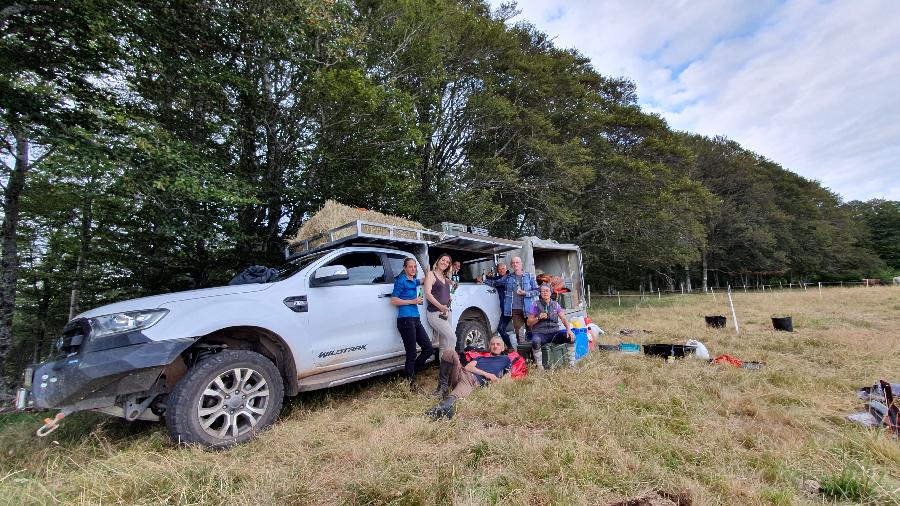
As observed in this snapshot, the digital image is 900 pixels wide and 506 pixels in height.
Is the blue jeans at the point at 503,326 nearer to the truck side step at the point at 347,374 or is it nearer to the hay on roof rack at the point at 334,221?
the hay on roof rack at the point at 334,221

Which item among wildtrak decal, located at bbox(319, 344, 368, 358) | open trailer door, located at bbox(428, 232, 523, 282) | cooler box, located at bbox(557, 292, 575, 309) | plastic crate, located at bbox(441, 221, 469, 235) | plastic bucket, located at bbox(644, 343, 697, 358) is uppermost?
plastic crate, located at bbox(441, 221, 469, 235)

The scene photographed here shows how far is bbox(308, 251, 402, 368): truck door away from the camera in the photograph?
12.4ft

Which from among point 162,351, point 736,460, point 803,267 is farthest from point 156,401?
point 803,267

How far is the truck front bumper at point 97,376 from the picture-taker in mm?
2613

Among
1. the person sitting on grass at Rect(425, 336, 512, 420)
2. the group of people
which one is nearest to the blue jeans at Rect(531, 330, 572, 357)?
the group of people

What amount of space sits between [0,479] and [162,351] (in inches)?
39.0

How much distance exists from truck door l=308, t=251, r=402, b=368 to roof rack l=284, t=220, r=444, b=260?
37cm

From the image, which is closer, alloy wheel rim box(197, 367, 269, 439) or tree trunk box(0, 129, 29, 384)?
alloy wheel rim box(197, 367, 269, 439)

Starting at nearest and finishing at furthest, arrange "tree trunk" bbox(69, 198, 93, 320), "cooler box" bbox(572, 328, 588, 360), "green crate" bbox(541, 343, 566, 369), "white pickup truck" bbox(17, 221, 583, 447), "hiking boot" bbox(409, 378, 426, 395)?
"white pickup truck" bbox(17, 221, 583, 447), "hiking boot" bbox(409, 378, 426, 395), "green crate" bbox(541, 343, 566, 369), "cooler box" bbox(572, 328, 588, 360), "tree trunk" bbox(69, 198, 93, 320)

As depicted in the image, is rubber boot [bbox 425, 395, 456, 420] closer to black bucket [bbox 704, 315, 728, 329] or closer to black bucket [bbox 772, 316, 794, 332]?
black bucket [bbox 704, 315, 728, 329]

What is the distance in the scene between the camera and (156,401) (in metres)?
3.06

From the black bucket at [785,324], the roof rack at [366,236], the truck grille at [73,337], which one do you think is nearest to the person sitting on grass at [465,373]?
the roof rack at [366,236]

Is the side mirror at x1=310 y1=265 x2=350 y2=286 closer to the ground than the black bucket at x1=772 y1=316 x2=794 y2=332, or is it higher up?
higher up

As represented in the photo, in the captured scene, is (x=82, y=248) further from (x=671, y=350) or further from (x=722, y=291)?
(x=722, y=291)
